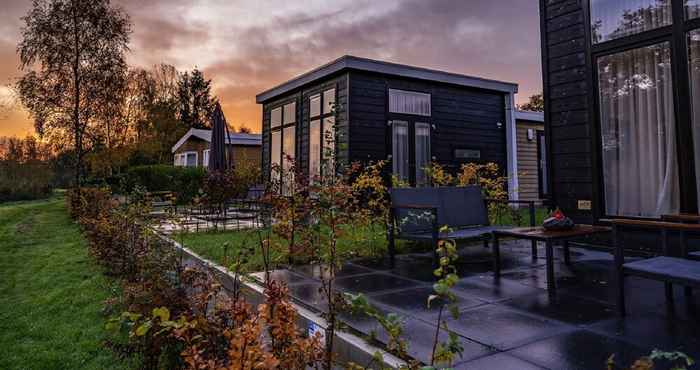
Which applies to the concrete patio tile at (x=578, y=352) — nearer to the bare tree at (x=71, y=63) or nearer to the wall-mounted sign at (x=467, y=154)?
the wall-mounted sign at (x=467, y=154)

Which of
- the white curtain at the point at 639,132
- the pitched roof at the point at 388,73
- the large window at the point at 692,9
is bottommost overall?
the white curtain at the point at 639,132

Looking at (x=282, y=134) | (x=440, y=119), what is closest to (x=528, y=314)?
(x=440, y=119)

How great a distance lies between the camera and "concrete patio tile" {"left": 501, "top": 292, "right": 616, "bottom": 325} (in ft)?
7.43

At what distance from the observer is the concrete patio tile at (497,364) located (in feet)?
5.39

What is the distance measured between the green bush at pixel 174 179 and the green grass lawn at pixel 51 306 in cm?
645

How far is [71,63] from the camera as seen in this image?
8.91m

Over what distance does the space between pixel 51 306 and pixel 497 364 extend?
3.53 m

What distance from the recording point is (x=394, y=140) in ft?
29.2

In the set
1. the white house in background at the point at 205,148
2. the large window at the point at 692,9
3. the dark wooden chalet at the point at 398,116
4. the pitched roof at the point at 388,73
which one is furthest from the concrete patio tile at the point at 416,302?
the white house in background at the point at 205,148

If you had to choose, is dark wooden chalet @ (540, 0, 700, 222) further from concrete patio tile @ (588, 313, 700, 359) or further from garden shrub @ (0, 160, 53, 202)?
garden shrub @ (0, 160, 53, 202)

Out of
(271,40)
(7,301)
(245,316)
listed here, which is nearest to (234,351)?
(245,316)

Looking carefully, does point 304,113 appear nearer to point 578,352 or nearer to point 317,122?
point 317,122

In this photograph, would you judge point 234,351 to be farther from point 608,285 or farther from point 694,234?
point 694,234

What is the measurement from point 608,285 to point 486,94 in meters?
8.14
